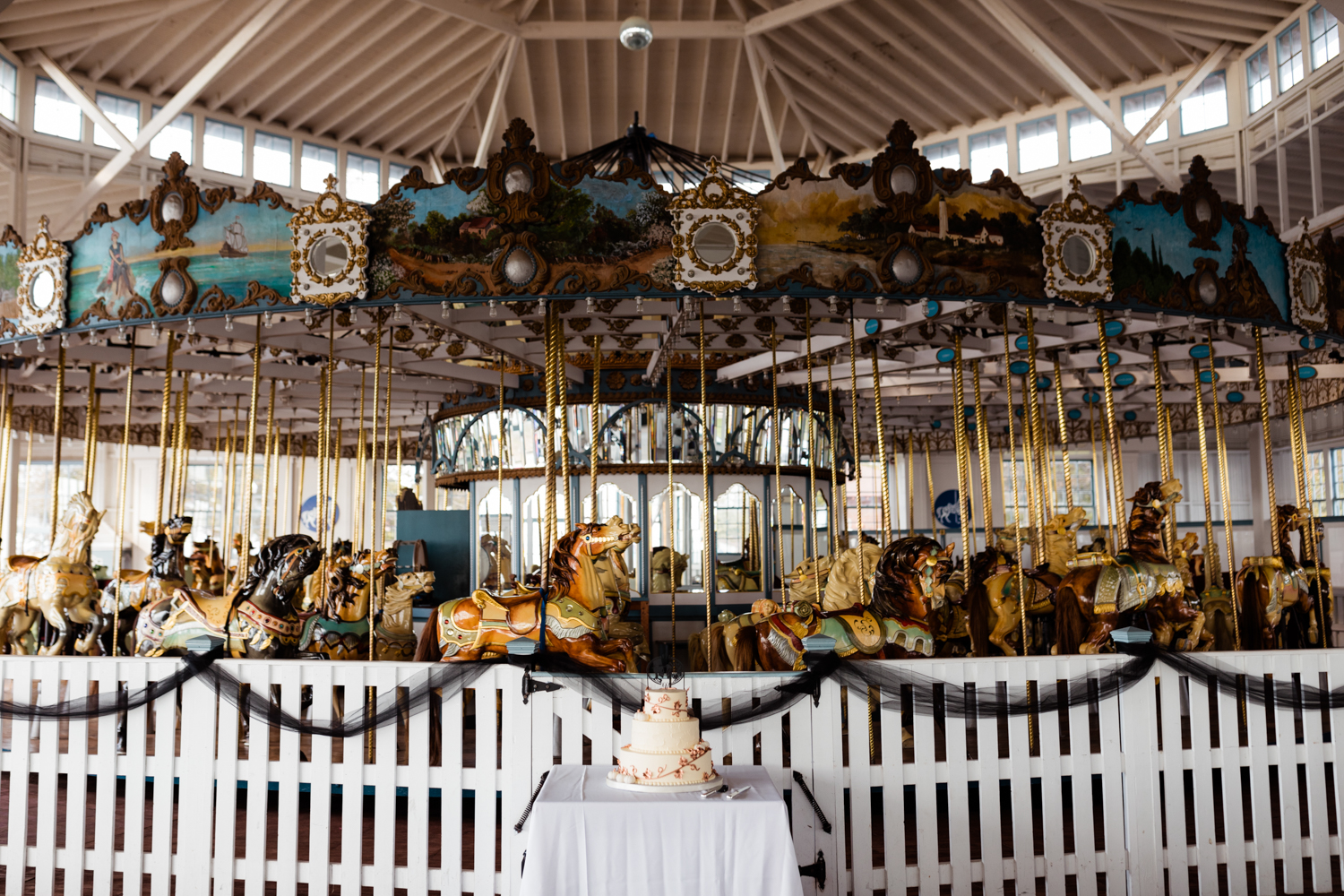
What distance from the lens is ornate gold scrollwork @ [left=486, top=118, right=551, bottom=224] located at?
246 inches

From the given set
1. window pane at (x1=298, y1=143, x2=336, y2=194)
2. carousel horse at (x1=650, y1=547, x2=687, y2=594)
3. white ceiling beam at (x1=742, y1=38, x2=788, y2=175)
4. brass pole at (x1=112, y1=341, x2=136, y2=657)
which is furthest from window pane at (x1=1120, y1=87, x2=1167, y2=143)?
brass pole at (x1=112, y1=341, x2=136, y2=657)

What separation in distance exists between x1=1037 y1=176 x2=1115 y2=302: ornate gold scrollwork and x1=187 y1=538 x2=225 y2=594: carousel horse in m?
9.33

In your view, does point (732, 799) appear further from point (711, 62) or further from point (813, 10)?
point (711, 62)

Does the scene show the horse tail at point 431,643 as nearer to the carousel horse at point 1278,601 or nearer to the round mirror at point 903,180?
the round mirror at point 903,180

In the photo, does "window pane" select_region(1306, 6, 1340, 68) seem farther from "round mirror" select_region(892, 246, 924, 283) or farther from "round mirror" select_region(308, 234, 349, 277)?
"round mirror" select_region(308, 234, 349, 277)

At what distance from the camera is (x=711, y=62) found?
571 inches

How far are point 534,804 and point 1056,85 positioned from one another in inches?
562

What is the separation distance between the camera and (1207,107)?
46.0ft


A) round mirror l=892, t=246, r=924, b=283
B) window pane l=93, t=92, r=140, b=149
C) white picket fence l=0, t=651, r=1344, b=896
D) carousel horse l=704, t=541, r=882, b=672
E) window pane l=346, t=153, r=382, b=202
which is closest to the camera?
white picket fence l=0, t=651, r=1344, b=896

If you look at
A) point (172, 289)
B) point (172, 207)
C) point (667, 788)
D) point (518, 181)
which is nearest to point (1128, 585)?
point (667, 788)

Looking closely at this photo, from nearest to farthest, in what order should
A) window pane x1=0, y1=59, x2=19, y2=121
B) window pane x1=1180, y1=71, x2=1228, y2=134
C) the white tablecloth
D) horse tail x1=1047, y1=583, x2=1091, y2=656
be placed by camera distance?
the white tablecloth < horse tail x1=1047, y1=583, x2=1091, y2=656 < window pane x1=0, y1=59, x2=19, y2=121 < window pane x1=1180, y1=71, x2=1228, y2=134

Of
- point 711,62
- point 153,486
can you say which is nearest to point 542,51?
point 711,62

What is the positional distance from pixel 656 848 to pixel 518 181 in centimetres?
406

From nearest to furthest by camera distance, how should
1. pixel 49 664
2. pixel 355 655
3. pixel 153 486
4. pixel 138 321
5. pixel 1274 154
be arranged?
1. pixel 49 664
2. pixel 138 321
3. pixel 355 655
4. pixel 1274 154
5. pixel 153 486
